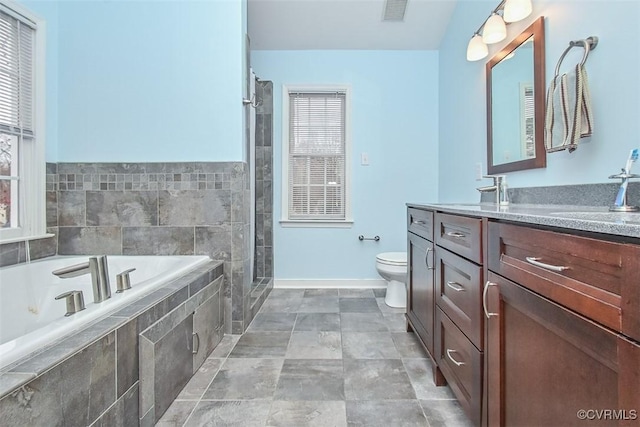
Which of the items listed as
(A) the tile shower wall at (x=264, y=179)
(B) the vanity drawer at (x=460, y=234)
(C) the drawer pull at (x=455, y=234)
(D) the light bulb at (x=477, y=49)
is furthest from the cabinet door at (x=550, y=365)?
(A) the tile shower wall at (x=264, y=179)

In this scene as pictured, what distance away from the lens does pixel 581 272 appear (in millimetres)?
647

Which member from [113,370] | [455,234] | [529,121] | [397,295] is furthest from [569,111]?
[113,370]

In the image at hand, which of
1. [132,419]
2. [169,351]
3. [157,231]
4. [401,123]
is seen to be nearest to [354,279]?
[401,123]

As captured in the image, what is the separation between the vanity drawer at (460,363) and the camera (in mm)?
1075

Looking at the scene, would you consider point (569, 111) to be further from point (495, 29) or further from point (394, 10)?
point (394, 10)

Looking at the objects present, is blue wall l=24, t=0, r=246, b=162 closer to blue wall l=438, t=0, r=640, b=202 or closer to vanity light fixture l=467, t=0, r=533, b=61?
vanity light fixture l=467, t=0, r=533, b=61

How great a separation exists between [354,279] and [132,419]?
2.27m

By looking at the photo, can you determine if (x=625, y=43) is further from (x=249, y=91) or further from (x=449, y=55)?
(x=249, y=91)

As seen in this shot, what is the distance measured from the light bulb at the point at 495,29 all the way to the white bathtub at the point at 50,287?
2200 mm

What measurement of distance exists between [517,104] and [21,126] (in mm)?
2891

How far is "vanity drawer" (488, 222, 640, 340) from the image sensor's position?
541 millimetres

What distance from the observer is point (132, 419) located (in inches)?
43.7

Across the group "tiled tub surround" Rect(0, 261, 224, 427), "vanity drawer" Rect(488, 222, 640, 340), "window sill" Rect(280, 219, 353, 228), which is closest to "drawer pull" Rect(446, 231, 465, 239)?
"vanity drawer" Rect(488, 222, 640, 340)

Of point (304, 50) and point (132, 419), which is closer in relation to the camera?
point (132, 419)
